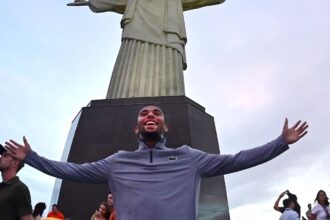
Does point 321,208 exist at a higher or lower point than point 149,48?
lower

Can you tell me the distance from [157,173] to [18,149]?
87cm

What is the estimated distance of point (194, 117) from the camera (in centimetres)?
852

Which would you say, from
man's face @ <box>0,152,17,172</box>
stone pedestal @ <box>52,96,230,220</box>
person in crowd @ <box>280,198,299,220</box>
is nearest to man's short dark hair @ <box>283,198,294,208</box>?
person in crowd @ <box>280,198,299,220</box>

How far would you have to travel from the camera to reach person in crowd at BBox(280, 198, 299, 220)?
6142 millimetres

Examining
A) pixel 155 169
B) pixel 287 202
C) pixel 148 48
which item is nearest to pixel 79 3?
pixel 148 48

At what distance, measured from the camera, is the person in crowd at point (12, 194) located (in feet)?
10.3

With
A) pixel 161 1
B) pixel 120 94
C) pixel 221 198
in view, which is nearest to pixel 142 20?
pixel 161 1

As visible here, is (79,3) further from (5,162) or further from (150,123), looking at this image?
(150,123)

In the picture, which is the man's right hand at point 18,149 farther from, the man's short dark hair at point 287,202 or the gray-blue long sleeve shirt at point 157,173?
the man's short dark hair at point 287,202

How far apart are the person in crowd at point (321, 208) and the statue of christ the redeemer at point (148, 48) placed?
13.0ft

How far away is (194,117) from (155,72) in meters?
1.89

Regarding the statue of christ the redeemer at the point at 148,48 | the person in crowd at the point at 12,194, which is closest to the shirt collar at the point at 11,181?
the person in crowd at the point at 12,194

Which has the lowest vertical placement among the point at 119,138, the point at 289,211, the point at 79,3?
the point at 289,211

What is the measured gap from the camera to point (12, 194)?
317 centimetres
